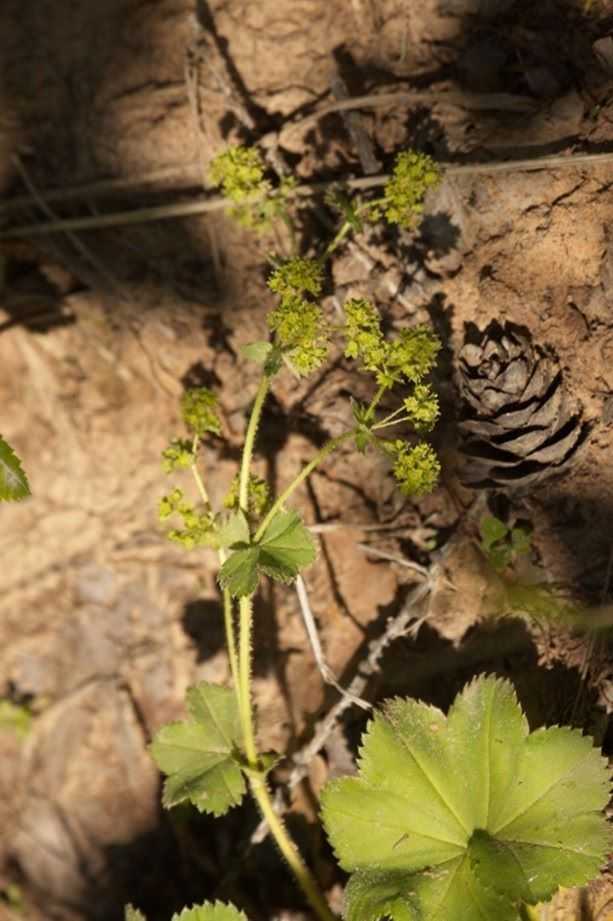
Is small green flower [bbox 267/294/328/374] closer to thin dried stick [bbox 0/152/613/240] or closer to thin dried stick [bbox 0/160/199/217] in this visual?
thin dried stick [bbox 0/152/613/240]

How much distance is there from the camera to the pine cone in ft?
8.01

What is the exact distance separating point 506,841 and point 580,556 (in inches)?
30.8

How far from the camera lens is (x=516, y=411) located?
2438 millimetres

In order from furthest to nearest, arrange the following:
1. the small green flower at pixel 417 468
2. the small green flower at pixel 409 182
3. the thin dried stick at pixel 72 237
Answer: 1. the thin dried stick at pixel 72 237
2. the small green flower at pixel 409 182
3. the small green flower at pixel 417 468

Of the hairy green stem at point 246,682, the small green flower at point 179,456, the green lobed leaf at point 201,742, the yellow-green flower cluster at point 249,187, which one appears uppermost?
the yellow-green flower cluster at point 249,187

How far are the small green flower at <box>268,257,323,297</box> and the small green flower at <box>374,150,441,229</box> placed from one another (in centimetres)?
30

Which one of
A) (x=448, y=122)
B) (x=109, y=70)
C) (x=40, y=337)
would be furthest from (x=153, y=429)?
(x=448, y=122)

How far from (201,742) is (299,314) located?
1.30m

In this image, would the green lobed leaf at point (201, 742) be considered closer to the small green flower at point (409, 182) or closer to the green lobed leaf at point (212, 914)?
the green lobed leaf at point (212, 914)

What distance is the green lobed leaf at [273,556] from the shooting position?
225 centimetres

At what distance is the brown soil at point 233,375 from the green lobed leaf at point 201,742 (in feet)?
1.59

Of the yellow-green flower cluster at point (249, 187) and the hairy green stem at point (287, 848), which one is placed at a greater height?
the yellow-green flower cluster at point (249, 187)

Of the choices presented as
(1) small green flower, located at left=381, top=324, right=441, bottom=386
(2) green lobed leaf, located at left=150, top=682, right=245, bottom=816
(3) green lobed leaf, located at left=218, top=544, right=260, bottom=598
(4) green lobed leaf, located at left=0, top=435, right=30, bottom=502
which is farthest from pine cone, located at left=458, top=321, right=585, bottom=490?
(4) green lobed leaf, located at left=0, top=435, right=30, bottom=502

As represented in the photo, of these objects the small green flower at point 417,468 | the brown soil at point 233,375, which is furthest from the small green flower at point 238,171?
the small green flower at point 417,468
